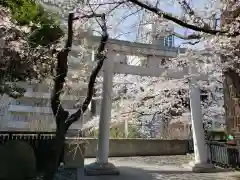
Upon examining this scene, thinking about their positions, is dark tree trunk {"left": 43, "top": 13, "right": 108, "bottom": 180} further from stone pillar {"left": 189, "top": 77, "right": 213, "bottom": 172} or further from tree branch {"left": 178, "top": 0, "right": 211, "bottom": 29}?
stone pillar {"left": 189, "top": 77, "right": 213, "bottom": 172}

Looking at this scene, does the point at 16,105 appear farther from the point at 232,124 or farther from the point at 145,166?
the point at 232,124

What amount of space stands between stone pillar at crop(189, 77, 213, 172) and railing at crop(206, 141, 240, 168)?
33.5 inches

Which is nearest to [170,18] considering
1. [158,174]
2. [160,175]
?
[160,175]

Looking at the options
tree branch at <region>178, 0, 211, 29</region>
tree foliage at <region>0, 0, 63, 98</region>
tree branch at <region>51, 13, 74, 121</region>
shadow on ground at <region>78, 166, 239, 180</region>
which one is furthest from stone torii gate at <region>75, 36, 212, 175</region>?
tree branch at <region>178, 0, 211, 29</region>

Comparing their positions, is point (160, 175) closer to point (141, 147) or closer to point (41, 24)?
point (141, 147)

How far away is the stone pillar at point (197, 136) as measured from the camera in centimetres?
801

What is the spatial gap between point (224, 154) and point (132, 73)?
13.4ft

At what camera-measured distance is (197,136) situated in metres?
8.31

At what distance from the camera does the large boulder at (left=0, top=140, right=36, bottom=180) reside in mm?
6395

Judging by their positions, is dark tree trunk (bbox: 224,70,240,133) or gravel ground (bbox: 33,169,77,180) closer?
gravel ground (bbox: 33,169,77,180)

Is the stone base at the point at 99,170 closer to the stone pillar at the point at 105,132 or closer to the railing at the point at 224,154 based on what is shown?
the stone pillar at the point at 105,132

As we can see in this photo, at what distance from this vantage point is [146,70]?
856 centimetres

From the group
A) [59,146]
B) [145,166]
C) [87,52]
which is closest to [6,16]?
[87,52]

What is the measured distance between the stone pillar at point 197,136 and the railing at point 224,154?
85 cm
